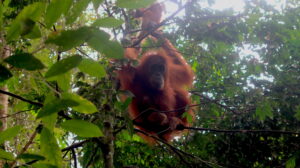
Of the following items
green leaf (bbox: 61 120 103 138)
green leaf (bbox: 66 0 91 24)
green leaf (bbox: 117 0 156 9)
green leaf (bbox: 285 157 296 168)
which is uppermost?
green leaf (bbox: 117 0 156 9)

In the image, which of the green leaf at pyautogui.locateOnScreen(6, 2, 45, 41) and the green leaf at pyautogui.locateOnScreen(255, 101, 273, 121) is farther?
the green leaf at pyautogui.locateOnScreen(255, 101, 273, 121)

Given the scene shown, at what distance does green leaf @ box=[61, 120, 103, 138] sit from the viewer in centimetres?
92

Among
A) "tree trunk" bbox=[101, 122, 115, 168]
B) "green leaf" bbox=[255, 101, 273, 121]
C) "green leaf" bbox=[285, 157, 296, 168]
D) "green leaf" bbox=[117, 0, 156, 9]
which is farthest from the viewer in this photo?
"green leaf" bbox=[255, 101, 273, 121]

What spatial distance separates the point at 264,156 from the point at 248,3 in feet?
8.07

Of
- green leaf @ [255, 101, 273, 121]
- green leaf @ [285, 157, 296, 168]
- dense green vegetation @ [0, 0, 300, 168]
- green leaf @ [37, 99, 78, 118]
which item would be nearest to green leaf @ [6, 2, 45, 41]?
dense green vegetation @ [0, 0, 300, 168]

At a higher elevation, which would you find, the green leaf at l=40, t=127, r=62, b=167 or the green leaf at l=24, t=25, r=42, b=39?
the green leaf at l=24, t=25, r=42, b=39

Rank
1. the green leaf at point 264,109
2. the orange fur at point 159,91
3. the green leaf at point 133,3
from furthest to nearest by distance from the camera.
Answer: the orange fur at point 159,91 < the green leaf at point 264,109 < the green leaf at point 133,3

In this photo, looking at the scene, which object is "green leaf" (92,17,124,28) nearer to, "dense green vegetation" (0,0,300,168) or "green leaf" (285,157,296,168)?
"dense green vegetation" (0,0,300,168)

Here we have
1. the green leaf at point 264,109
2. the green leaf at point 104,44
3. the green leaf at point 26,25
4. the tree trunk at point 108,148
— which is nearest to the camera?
the green leaf at point 26,25

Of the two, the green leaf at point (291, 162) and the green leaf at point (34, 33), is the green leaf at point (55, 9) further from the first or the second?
the green leaf at point (291, 162)

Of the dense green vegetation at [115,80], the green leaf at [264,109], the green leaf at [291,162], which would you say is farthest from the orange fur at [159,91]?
the green leaf at [291,162]

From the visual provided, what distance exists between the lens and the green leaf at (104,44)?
0.77 m

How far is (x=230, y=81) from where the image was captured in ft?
11.0

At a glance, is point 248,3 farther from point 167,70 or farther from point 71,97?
point 71,97
